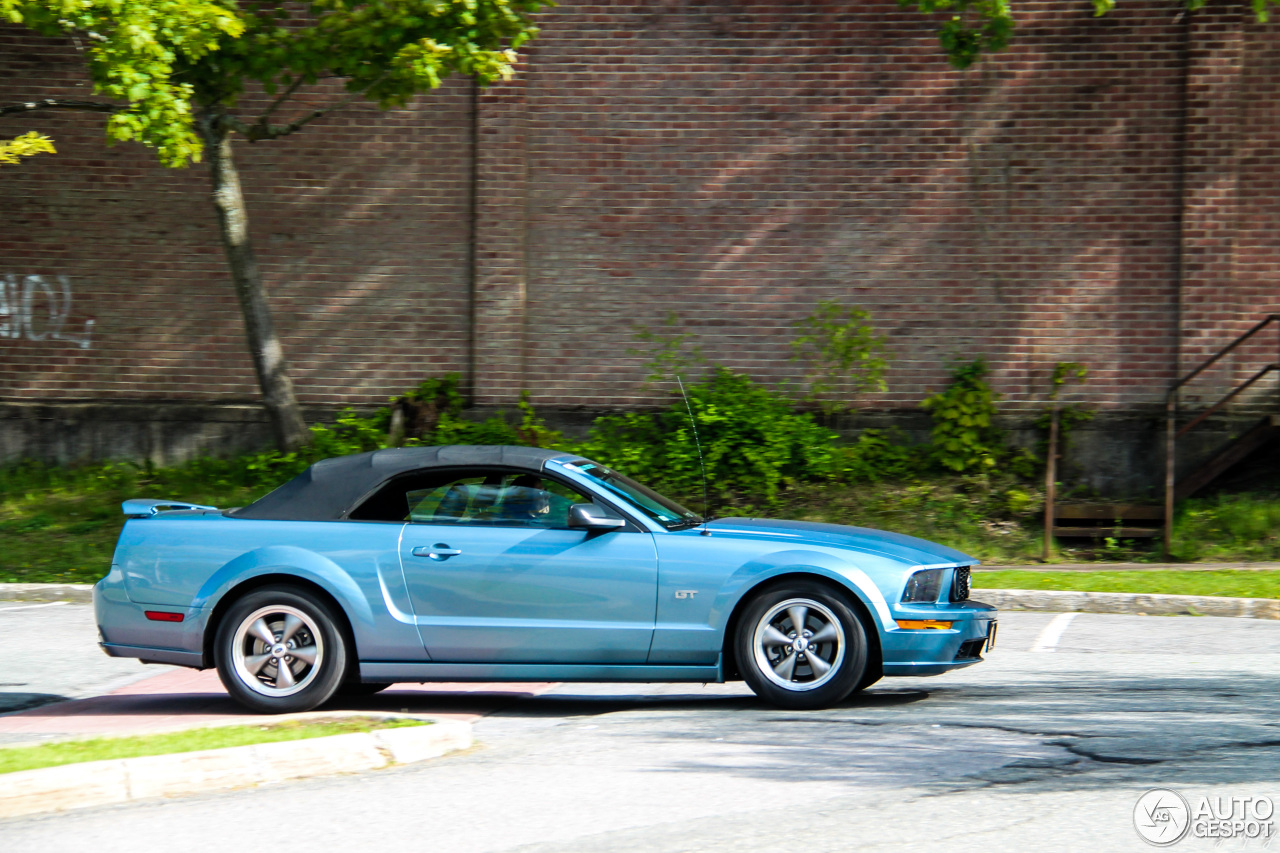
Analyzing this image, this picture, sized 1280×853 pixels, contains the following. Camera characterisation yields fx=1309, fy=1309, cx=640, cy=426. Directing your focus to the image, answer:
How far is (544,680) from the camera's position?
6934 mm

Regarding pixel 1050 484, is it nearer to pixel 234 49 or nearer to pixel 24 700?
pixel 234 49

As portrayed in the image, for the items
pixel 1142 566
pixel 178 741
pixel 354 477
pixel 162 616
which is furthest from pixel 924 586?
pixel 1142 566

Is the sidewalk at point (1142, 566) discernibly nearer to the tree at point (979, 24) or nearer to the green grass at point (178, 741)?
the tree at point (979, 24)

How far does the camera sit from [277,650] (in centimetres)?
704

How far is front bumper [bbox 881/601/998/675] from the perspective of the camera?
6750 mm

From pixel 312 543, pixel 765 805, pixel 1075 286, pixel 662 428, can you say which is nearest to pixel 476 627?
pixel 312 543

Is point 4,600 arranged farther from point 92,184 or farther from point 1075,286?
point 1075,286

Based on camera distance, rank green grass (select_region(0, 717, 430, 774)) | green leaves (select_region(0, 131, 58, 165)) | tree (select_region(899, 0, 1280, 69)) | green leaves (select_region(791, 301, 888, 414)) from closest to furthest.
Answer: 1. green grass (select_region(0, 717, 430, 774))
2. green leaves (select_region(0, 131, 58, 165))
3. tree (select_region(899, 0, 1280, 69))
4. green leaves (select_region(791, 301, 888, 414))

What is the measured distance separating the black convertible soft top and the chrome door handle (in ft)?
1.55

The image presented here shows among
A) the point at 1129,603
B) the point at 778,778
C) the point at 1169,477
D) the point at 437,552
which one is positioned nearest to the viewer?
the point at 778,778

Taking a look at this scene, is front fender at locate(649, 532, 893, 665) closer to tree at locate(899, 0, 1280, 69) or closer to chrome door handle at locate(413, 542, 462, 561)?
chrome door handle at locate(413, 542, 462, 561)

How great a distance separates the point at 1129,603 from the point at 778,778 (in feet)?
21.9

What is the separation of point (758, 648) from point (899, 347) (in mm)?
9755

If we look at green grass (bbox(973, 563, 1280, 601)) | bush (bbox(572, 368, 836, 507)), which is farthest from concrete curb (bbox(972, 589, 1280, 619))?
bush (bbox(572, 368, 836, 507))
